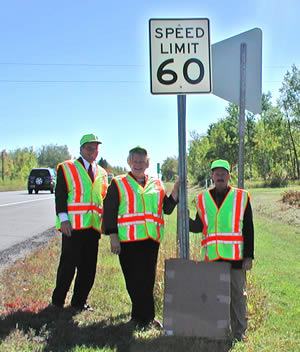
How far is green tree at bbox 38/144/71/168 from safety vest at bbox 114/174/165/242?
129566mm

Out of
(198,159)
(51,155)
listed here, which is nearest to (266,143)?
(198,159)

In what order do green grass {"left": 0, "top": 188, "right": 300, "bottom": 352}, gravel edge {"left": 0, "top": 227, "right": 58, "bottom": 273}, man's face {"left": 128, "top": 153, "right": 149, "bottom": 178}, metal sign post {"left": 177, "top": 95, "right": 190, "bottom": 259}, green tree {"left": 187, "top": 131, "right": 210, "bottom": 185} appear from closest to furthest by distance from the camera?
green grass {"left": 0, "top": 188, "right": 300, "bottom": 352}
metal sign post {"left": 177, "top": 95, "right": 190, "bottom": 259}
man's face {"left": 128, "top": 153, "right": 149, "bottom": 178}
gravel edge {"left": 0, "top": 227, "right": 58, "bottom": 273}
green tree {"left": 187, "top": 131, "right": 210, "bottom": 185}

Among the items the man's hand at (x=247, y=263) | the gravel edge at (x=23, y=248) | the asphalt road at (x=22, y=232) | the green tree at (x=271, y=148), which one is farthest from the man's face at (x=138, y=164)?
the green tree at (x=271, y=148)

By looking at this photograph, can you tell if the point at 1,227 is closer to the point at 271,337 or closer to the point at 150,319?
the point at 150,319

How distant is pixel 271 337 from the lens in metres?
3.61

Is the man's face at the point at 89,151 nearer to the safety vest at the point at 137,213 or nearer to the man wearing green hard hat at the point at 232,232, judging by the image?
the safety vest at the point at 137,213

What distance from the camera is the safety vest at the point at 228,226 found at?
3551 millimetres

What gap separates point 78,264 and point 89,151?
1.20m

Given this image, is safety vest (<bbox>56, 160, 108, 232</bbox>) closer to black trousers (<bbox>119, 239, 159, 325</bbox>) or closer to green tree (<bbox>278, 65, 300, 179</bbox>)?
black trousers (<bbox>119, 239, 159, 325</bbox>)

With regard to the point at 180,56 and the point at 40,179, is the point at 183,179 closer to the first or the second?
the point at 180,56

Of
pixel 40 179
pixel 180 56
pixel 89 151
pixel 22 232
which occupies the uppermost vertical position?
pixel 180 56

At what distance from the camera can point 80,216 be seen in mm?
4098

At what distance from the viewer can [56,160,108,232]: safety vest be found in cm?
410

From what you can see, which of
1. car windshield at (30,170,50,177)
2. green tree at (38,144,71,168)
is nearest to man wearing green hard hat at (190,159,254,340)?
car windshield at (30,170,50,177)
